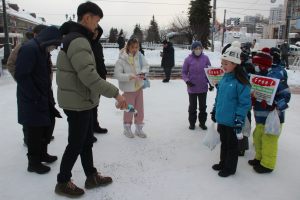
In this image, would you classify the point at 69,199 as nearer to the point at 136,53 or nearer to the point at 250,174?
the point at 250,174

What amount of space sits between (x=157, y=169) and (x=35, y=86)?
1.78 metres

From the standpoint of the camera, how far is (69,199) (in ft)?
10.3

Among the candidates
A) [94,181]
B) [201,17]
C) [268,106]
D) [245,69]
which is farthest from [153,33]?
[94,181]

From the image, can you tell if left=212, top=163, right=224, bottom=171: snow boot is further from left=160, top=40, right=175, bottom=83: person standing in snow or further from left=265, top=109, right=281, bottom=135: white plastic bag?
left=160, top=40, right=175, bottom=83: person standing in snow

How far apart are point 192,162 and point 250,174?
75 centimetres

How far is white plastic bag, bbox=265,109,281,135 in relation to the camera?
3551 mm

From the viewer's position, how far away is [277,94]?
363cm

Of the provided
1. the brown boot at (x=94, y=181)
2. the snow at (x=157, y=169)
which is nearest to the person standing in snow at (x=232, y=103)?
the snow at (x=157, y=169)

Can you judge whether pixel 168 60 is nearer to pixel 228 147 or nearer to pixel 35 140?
pixel 228 147

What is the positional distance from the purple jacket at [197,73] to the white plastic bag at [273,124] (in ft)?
5.94

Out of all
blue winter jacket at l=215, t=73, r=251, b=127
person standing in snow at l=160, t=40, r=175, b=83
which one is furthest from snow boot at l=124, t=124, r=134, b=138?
person standing in snow at l=160, t=40, r=175, b=83

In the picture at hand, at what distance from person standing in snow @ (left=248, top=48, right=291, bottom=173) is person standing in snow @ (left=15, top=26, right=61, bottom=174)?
2.41m

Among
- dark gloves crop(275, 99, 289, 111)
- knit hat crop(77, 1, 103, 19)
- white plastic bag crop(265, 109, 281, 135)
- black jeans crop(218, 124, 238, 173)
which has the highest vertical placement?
knit hat crop(77, 1, 103, 19)

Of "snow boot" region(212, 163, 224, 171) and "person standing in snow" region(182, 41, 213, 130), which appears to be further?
"person standing in snow" region(182, 41, 213, 130)
